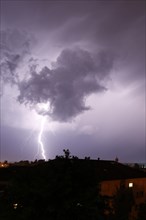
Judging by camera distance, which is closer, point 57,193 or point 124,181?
point 57,193

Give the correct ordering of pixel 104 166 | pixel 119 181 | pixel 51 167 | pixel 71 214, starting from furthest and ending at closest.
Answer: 1. pixel 104 166
2. pixel 119 181
3. pixel 51 167
4. pixel 71 214

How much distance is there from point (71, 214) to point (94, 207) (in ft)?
→ 4.36

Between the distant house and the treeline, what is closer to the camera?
the treeline

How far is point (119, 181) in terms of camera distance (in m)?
52.5

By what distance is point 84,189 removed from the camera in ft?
74.2

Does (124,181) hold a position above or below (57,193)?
below

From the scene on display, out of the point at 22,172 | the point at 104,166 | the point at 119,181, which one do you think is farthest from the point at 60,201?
the point at 104,166

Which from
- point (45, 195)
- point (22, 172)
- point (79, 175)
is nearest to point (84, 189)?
point (79, 175)

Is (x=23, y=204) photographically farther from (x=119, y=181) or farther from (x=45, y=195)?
(x=119, y=181)

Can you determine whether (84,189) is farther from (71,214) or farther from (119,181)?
(119,181)

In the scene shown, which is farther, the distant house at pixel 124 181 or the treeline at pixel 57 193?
the distant house at pixel 124 181

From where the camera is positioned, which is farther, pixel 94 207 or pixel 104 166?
pixel 104 166

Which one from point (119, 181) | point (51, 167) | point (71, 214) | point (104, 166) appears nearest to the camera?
point (71, 214)

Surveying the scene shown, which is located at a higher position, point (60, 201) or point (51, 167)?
point (51, 167)
